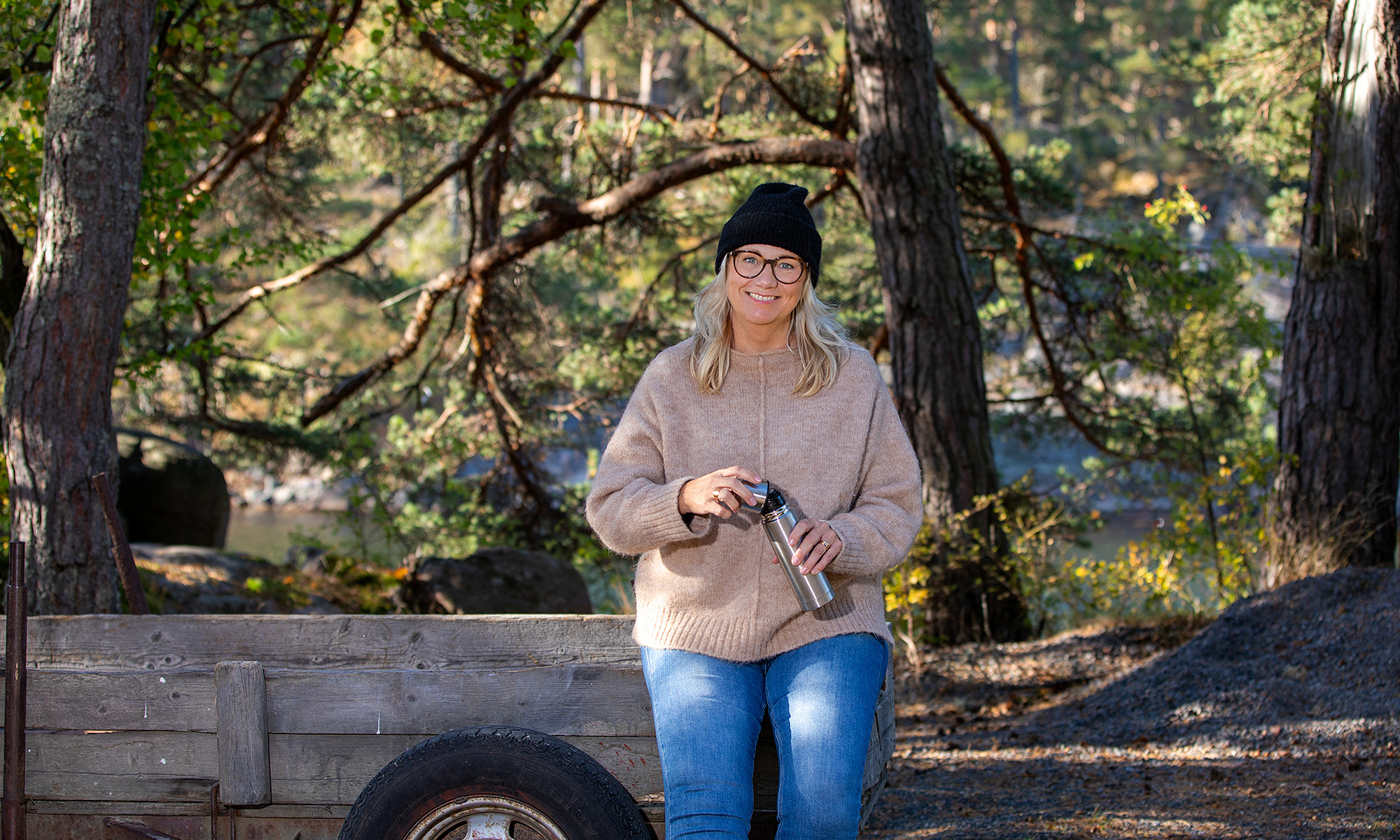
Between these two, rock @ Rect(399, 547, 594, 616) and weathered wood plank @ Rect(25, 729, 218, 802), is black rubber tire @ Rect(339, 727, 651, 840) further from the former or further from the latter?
rock @ Rect(399, 547, 594, 616)

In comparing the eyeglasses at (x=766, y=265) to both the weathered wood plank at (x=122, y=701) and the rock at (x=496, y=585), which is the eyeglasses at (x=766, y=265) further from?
the rock at (x=496, y=585)

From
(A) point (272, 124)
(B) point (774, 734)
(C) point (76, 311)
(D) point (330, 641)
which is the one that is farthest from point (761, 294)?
(A) point (272, 124)

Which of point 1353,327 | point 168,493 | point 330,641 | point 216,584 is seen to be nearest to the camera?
point 330,641

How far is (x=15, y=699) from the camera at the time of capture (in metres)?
2.44

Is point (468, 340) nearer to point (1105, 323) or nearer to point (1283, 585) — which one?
point (1105, 323)

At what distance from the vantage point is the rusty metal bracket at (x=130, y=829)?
2.50m

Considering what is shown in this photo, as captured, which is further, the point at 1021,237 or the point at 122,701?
the point at 1021,237

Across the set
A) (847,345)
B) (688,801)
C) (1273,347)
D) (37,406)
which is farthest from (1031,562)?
(37,406)

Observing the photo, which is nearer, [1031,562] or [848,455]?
[848,455]

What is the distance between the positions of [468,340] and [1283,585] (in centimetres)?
557

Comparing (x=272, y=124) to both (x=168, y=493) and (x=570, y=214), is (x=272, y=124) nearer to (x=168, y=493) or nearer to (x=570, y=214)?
(x=570, y=214)

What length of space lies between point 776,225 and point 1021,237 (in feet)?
17.9

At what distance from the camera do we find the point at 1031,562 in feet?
20.1

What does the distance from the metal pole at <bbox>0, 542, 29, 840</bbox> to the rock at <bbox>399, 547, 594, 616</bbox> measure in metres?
4.62
